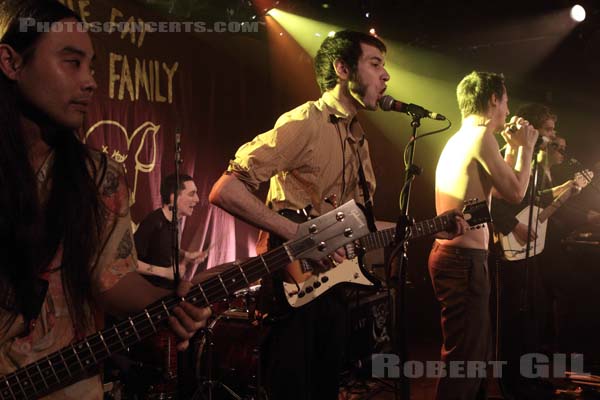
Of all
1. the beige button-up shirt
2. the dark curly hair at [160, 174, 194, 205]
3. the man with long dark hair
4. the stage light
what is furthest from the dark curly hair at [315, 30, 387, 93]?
the stage light

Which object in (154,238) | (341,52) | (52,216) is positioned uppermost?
(341,52)

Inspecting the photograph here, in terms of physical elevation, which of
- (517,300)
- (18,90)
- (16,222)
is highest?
(18,90)

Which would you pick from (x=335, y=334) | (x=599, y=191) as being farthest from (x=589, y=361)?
(x=335, y=334)

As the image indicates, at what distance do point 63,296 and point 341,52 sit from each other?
2.35 meters

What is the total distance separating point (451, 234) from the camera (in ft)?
12.3

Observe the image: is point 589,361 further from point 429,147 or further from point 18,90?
point 18,90

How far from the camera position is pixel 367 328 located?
453cm

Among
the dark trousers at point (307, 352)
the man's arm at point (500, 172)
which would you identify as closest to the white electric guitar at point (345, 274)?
the dark trousers at point (307, 352)

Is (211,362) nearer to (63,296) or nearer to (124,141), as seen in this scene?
(124,141)

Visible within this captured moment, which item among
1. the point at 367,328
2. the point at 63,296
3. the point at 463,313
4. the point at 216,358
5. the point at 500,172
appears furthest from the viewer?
the point at 216,358

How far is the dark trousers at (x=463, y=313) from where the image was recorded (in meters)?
3.70

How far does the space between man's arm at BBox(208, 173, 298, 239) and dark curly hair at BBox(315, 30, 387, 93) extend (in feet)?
3.31

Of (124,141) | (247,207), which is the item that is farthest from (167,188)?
(247,207)

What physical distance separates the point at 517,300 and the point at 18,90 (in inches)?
187
